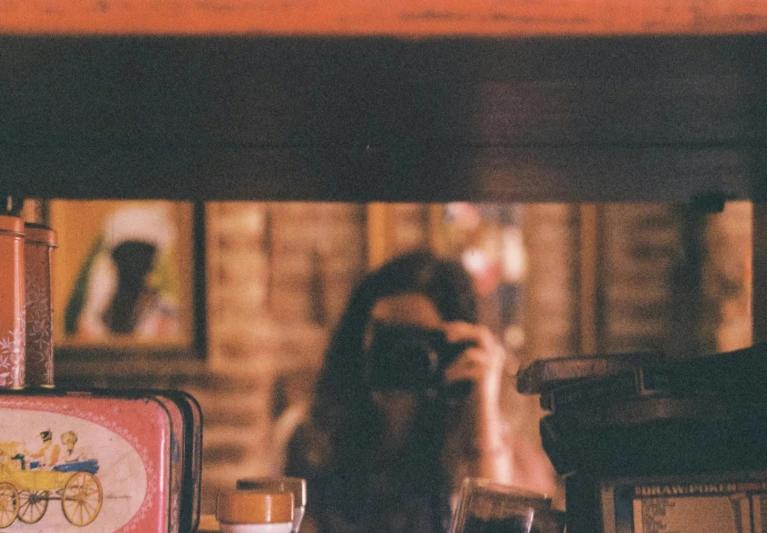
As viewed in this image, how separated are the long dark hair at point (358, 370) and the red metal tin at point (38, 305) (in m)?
1.05

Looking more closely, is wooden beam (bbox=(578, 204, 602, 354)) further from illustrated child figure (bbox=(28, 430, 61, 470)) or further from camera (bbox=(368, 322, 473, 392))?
illustrated child figure (bbox=(28, 430, 61, 470))

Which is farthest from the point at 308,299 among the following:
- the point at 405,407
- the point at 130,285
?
the point at 405,407

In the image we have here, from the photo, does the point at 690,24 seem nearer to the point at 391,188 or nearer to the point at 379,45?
the point at 379,45

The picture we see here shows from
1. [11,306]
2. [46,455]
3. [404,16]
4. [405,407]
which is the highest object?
[404,16]

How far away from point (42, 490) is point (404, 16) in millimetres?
409

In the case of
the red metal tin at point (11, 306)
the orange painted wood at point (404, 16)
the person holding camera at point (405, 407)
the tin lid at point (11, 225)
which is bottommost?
the person holding camera at point (405, 407)

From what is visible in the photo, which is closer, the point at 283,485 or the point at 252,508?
the point at 252,508

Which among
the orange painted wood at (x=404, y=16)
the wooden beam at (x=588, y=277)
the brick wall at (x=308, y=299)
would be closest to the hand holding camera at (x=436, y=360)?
the brick wall at (x=308, y=299)

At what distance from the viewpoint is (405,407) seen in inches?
69.7

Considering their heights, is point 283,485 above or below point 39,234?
below

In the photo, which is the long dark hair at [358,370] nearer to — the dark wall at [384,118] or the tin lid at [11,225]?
the dark wall at [384,118]

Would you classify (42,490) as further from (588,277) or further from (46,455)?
(588,277)

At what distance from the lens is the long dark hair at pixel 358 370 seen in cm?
179

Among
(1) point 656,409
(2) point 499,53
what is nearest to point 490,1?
(2) point 499,53
